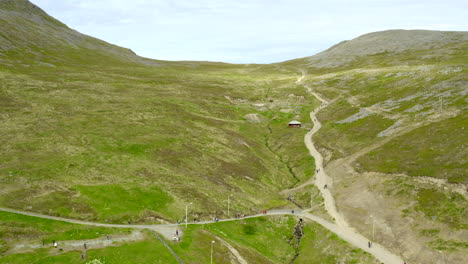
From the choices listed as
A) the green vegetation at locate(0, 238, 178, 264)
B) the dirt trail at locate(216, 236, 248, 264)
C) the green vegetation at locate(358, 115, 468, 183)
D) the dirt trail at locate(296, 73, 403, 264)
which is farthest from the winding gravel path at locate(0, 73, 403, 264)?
the green vegetation at locate(358, 115, 468, 183)

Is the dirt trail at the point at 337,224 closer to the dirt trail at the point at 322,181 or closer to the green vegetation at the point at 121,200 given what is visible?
the dirt trail at the point at 322,181

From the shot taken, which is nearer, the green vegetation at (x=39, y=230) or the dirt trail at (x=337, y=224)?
the green vegetation at (x=39, y=230)

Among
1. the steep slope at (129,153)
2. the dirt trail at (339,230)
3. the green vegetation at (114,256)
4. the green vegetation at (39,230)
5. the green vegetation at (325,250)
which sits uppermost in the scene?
the steep slope at (129,153)

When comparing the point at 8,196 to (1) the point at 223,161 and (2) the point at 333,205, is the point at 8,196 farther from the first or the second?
(2) the point at 333,205

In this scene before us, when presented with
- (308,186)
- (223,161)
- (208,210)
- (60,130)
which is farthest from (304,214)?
(60,130)

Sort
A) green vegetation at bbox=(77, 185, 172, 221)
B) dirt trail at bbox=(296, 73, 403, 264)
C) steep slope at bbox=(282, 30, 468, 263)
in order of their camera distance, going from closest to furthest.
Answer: dirt trail at bbox=(296, 73, 403, 264)
steep slope at bbox=(282, 30, 468, 263)
green vegetation at bbox=(77, 185, 172, 221)

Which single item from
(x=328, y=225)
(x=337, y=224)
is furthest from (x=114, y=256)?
(x=337, y=224)

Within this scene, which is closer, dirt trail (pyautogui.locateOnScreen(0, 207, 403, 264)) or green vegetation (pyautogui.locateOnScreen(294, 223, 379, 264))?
dirt trail (pyautogui.locateOnScreen(0, 207, 403, 264))

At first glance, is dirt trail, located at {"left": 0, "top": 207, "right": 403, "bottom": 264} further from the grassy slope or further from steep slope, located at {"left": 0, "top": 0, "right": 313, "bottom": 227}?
steep slope, located at {"left": 0, "top": 0, "right": 313, "bottom": 227}

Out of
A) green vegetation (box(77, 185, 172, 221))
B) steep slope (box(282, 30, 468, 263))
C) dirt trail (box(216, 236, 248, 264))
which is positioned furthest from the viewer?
green vegetation (box(77, 185, 172, 221))

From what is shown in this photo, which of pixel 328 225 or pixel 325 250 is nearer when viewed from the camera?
pixel 325 250

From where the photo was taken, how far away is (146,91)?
634ft

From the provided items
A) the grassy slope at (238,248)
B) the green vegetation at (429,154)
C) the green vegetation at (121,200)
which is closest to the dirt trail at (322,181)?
the grassy slope at (238,248)

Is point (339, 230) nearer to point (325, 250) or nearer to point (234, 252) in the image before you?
point (325, 250)
